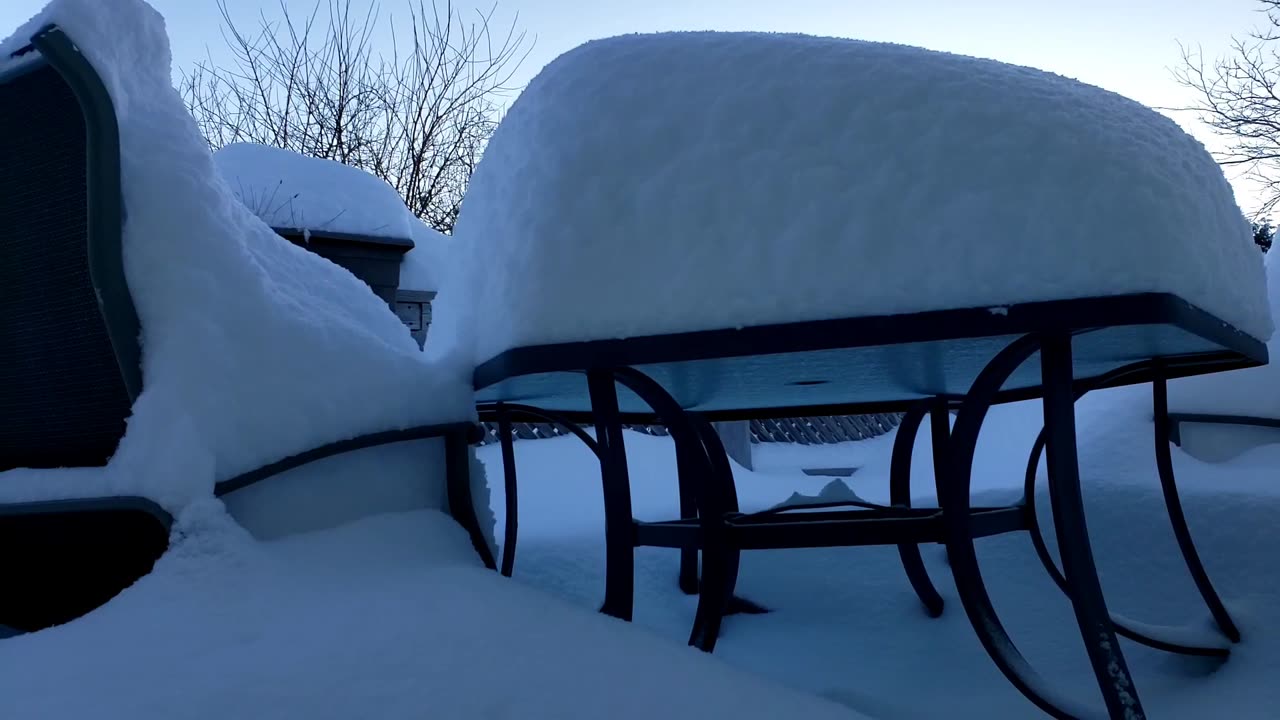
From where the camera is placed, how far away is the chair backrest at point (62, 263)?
143cm

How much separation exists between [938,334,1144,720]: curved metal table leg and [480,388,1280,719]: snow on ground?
0.22 metres

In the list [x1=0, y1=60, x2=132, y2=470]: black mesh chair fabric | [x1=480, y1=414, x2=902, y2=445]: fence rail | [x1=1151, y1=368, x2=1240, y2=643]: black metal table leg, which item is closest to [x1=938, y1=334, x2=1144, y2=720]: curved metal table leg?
[x1=1151, y1=368, x2=1240, y2=643]: black metal table leg

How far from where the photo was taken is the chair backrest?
143cm

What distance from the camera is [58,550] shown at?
64.9 inches

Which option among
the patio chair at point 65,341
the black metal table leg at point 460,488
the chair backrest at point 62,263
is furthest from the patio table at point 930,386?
the chair backrest at point 62,263

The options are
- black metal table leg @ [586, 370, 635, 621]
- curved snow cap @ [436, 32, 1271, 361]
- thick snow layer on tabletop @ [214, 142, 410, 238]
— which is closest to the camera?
curved snow cap @ [436, 32, 1271, 361]

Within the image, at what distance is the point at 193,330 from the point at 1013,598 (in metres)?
2.28

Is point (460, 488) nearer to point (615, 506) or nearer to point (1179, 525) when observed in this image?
point (615, 506)

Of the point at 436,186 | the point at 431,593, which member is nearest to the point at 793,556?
the point at 431,593

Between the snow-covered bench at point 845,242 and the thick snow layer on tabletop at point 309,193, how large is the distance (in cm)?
279

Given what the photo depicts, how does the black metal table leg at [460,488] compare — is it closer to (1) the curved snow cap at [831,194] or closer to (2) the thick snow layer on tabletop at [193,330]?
(2) the thick snow layer on tabletop at [193,330]

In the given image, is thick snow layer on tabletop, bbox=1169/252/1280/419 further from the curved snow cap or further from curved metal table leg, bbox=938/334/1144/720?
curved metal table leg, bbox=938/334/1144/720

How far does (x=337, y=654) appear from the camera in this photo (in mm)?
1185

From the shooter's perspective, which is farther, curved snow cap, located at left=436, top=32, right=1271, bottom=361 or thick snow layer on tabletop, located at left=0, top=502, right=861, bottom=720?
curved snow cap, located at left=436, top=32, right=1271, bottom=361
